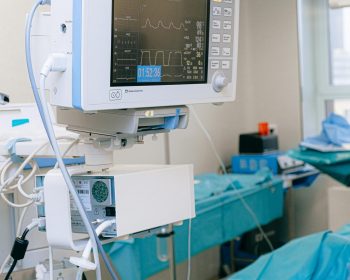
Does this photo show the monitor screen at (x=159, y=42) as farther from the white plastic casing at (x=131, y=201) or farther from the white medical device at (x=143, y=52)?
the white plastic casing at (x=131, y=201)

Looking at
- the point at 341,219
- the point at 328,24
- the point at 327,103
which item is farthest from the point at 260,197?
the point at 328,24

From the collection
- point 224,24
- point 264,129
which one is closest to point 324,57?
point 264,129

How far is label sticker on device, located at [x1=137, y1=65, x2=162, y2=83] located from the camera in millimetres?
1152

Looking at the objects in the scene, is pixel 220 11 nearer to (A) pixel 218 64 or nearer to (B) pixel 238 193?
(A) pixel 218 64

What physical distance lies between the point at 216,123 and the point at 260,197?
0.78 meters

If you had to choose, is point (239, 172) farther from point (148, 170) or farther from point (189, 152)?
point (148, 170)

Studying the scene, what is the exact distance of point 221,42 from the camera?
51.1 inches

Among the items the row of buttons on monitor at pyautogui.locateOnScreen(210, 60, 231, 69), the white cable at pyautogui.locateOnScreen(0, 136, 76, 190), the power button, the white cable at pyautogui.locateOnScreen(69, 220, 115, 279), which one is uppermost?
the row of buttons on monitor at pyautogui.locateOnScreen(210, 60, 231, 69)

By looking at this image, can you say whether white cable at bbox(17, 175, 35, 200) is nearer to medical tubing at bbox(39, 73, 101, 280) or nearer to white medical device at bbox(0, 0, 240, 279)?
white medical device at bbox(0, 0, 240, 279)

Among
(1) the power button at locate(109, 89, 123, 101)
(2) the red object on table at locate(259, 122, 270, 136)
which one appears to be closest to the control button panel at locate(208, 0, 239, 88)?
(1) the power button at locate(109, 89, 123, 101)

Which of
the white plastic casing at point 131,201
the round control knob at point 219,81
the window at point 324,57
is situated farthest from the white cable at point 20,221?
the window at point 324,57

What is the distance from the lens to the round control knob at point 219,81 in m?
1.30

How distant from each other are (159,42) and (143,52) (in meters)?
0.05

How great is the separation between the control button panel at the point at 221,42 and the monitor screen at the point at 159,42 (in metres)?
0.02
